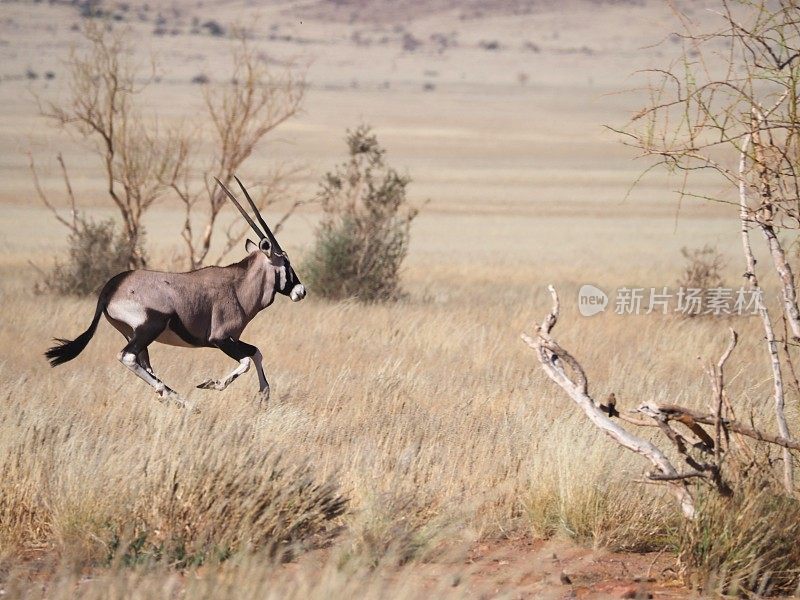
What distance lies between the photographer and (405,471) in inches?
270

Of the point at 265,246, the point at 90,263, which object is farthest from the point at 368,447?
the point at 90,263

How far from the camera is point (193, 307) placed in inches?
342

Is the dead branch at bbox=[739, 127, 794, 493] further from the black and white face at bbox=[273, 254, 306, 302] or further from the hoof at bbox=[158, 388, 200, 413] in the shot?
the black and white face at bbox=[273, 254, 306, 302]

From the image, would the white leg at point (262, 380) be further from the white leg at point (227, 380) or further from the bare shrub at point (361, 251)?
the bare shrub at point (361, 251)

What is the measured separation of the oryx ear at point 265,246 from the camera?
8.95 metres

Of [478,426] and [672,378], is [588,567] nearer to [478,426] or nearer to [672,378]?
[478,426]

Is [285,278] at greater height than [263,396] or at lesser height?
greater

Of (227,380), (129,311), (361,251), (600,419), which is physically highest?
(600,419)

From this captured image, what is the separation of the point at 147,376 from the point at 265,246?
1.34 metres

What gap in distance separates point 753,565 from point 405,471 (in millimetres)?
2270

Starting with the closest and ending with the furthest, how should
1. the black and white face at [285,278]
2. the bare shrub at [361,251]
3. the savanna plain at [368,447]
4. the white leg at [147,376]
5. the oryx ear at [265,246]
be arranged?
the savanna plain at [368,447]
the white leg at [147,376]
the oryx ear at [265,246]
the black and white face at [285,278]
the bare shrub at [361,251]

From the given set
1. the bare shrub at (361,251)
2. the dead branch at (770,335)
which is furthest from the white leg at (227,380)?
the bare shrub at (361,251)

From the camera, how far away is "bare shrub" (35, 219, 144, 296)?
16.8 meters

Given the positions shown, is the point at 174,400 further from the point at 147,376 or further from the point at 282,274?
the point at 282,274
